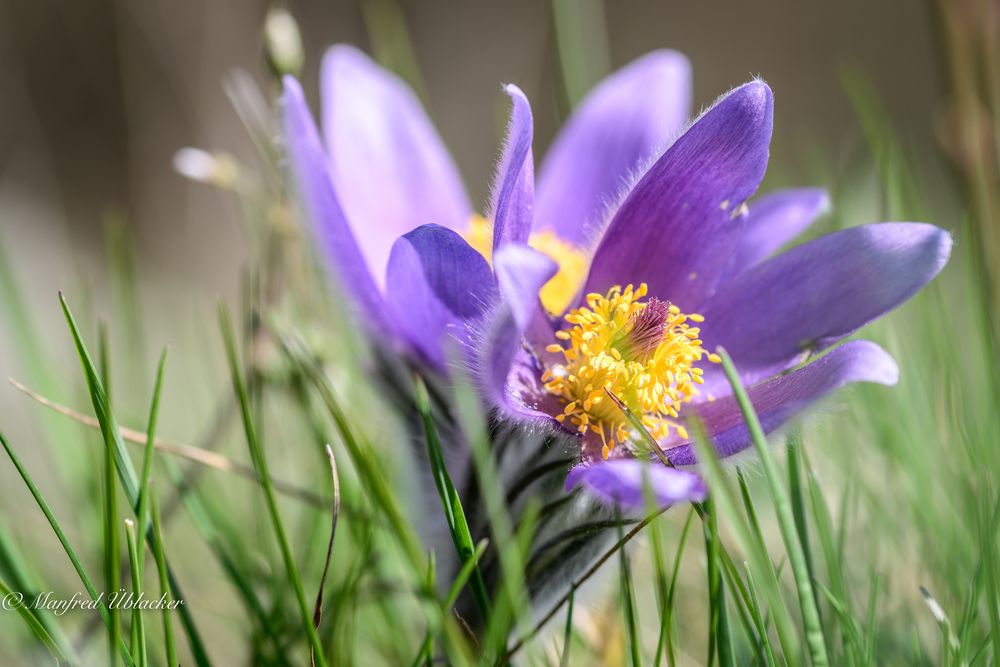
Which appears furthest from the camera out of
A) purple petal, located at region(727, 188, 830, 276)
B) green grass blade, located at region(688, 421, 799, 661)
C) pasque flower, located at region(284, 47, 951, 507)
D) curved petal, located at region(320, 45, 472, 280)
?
curved petal, located at region(320, 45, 472, 280)

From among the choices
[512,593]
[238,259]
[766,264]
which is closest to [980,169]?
[766,264]

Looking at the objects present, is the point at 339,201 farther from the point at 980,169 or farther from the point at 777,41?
the point at 777,41

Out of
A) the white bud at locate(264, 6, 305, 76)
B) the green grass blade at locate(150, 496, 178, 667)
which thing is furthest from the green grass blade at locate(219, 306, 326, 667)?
the white bud at locate(264, 6, 305, 76)

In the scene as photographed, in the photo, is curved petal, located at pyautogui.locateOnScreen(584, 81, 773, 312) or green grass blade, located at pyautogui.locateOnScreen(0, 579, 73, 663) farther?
curved petal, located at pyautogui.locateOnScreen(584, 81, 773, 312)

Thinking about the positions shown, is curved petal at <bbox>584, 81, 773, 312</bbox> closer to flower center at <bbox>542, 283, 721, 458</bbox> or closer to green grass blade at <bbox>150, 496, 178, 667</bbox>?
flower center at <bbox>542, 283, 721, 458</bbox>

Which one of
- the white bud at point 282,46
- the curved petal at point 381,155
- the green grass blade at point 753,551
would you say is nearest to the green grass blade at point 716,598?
the green grass blade at point 753,551

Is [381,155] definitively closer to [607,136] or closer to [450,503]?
[607,136]
